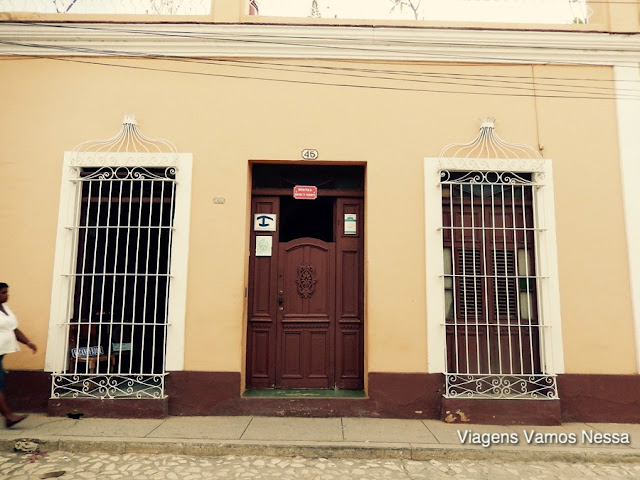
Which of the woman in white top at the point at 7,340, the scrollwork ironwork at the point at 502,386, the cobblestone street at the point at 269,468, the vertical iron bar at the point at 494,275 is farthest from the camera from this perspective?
the vertical iron bar at the point at 494,275

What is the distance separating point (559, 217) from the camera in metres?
5.02

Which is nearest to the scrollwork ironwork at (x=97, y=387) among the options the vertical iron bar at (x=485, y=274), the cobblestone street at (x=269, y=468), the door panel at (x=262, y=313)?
the cobblestone street at (x=269, y=468)

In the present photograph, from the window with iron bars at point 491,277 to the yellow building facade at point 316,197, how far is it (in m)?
0.03

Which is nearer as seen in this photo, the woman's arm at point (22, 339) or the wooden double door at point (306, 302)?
the woman's arm at point (22, 339)

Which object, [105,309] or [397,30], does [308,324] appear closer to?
[105,309]

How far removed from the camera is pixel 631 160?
5074 mm

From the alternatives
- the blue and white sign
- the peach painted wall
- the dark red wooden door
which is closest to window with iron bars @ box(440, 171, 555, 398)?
the peach painted wall

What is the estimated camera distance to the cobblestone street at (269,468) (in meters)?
3.60

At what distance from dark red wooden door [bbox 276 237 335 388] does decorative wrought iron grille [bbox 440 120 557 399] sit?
1394 millimetres

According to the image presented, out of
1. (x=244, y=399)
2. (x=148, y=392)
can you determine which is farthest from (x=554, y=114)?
(x=148, y=392)

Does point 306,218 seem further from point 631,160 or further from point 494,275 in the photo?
point 631,160

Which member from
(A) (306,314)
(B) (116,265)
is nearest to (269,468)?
(A) (306,314)

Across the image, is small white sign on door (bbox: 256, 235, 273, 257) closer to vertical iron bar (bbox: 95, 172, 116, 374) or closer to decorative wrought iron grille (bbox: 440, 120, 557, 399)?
vertical iron bar (bbox: 95, 172, 116, 374)

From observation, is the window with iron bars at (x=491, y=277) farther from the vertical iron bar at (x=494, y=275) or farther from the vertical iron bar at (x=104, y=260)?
the vertical iron bar at (x=104, y=260)
